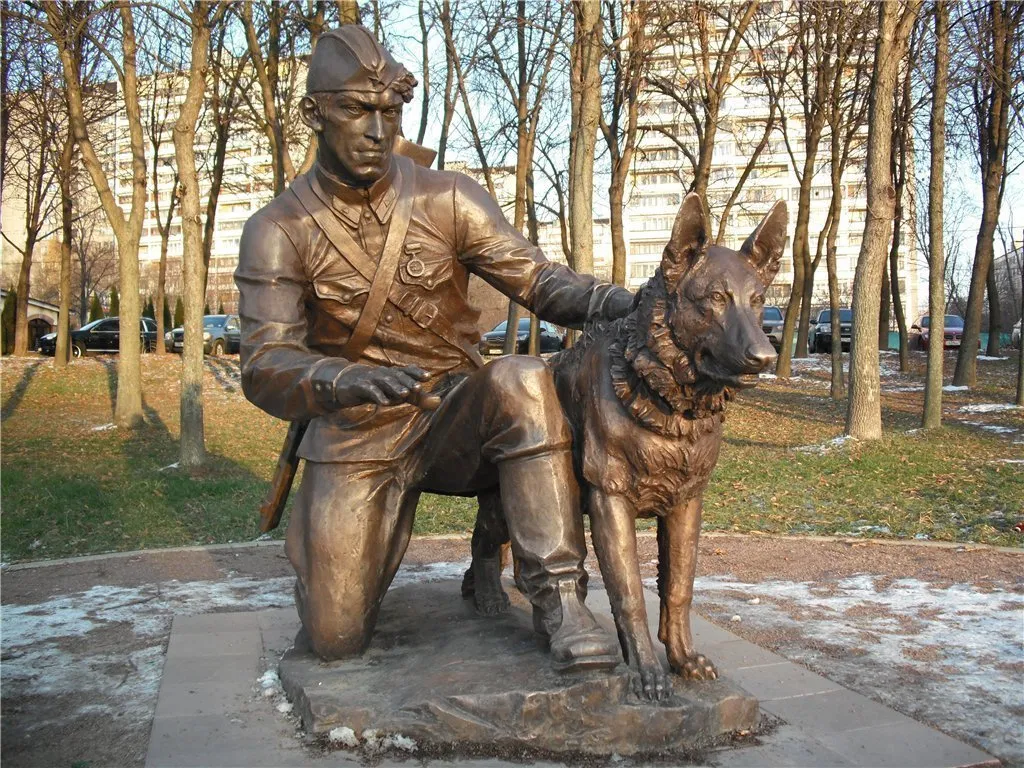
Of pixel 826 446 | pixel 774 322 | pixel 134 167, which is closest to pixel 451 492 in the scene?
pixel 826 446

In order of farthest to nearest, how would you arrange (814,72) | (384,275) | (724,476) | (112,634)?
(814,72), (724,476), (112,634), (384,275)

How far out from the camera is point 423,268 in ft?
14.5

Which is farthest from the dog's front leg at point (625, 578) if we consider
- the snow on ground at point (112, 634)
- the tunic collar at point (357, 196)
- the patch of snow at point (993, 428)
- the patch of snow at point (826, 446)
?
the patch of snow at point (993, 428)

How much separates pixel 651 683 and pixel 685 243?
1.52 metres

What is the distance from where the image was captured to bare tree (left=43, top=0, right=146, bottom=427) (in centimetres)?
1371

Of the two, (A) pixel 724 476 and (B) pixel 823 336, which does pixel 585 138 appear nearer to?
(A) pixel 724 476

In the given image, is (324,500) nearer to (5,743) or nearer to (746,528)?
A: (5,743)

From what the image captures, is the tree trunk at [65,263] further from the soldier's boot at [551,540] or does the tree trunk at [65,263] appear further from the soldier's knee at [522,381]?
the soldier's boot at [551,540]

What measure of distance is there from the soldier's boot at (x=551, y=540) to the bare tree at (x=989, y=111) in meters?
12.6

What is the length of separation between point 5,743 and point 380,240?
2.42m

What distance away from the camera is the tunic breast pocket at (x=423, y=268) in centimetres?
439

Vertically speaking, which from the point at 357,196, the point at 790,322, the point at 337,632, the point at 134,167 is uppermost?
the point at 134,167

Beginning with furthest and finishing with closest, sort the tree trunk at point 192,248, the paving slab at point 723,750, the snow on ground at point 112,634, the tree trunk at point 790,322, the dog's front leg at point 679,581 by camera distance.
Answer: the tree trunk at point 790,322
the tree trunk at point 192,248
the snow on ground at point 112,634
the dog's front leg at point 679,581
the paving slab at point 723,750

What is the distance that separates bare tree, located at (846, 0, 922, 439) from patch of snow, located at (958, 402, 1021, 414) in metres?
4.20
